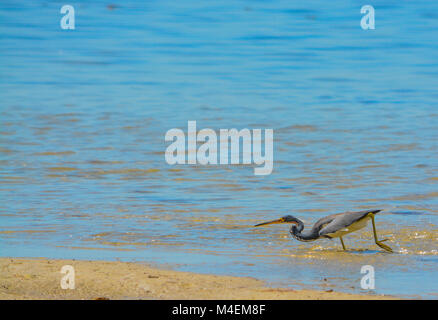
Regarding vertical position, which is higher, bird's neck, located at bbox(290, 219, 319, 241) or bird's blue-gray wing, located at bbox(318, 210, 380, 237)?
bird's blue-gray wing, located at bbox(318, 210, 380, 237)

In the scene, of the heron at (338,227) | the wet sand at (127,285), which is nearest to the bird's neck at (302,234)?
the heron at (338,227)

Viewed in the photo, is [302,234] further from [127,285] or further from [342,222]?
[127,285]

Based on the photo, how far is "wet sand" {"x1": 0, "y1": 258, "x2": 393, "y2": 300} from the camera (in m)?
4.64

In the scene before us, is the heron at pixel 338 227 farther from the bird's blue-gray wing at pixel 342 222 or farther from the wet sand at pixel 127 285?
the wet sand at pixel 127 285

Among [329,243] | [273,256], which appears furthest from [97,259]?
[329,243]

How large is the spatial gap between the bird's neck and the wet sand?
4.24 feet

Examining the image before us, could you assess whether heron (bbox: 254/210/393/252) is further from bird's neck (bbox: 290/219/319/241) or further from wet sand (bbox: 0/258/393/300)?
wet sand (bbox: 0/258/393/300)

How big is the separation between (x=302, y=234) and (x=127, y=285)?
6.35 ft

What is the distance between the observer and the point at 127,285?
492 cm

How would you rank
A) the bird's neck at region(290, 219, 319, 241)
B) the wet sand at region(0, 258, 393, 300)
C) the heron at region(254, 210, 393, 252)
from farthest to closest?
the bird's neck at region(290, 219, 319, 241) → the heron at region(254, 210, 393, 252) → the wet sand at region(0, 258, 393, 300)

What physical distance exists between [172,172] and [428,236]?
3.88 m

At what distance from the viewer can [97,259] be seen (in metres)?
5.85

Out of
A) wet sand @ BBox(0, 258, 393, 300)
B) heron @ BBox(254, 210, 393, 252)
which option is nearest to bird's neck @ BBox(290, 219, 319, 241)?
heron @ BBox(254, 210, 393, 252)

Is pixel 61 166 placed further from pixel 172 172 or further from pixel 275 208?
pixel 275 208
